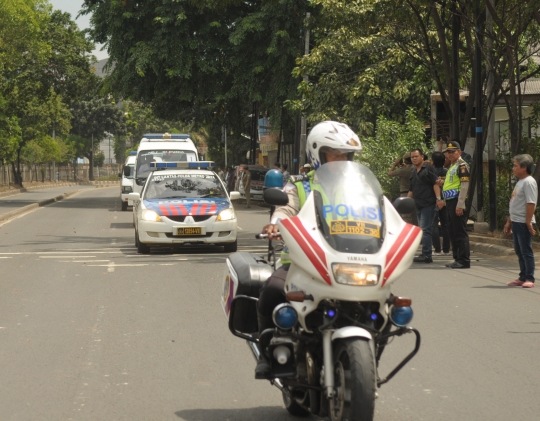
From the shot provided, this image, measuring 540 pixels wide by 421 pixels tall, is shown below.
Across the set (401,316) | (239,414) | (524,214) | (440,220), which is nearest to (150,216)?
(440,220)

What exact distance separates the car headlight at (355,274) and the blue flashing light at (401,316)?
0.36 meters

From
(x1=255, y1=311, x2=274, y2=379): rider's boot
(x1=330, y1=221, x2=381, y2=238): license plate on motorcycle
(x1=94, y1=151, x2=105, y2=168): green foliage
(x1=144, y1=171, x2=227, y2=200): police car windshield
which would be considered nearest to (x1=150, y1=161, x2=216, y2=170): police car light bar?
(x1=144, y1=171, x2=227, y2=200): police car windshield

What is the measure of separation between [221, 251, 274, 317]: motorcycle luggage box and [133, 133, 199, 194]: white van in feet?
72.5

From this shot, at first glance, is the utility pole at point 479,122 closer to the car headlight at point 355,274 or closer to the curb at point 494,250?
the curb at point 494,250

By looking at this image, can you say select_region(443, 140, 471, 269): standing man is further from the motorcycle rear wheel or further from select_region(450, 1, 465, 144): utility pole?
the motorcycle rear wheel

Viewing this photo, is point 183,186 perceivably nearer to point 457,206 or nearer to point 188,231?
point 188,231

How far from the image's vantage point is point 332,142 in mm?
5059

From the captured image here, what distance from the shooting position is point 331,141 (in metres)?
5.06

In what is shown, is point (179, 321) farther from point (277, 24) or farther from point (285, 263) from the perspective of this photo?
point (277, 24)

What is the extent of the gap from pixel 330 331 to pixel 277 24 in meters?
30.0

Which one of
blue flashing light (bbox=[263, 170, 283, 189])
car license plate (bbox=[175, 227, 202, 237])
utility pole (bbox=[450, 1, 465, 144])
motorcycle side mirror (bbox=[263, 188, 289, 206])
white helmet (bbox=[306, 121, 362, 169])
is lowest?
car license plate (bbox=[175, 227, 202, 237])

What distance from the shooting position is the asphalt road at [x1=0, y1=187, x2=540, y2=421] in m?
5.80

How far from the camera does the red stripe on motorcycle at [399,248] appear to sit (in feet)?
14.9

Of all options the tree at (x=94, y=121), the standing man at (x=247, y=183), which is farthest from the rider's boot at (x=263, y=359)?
the tree at (x=94, y=121)
